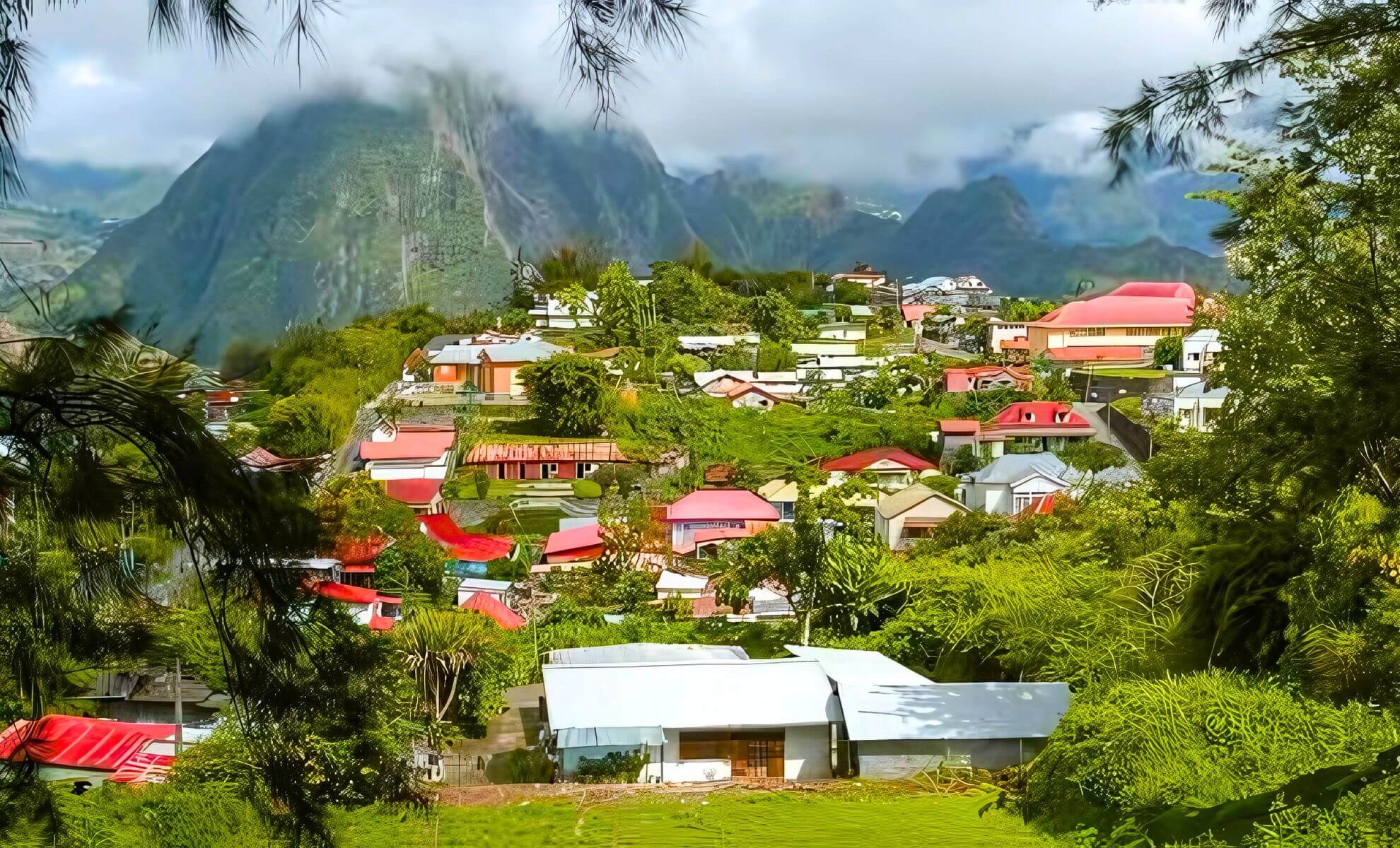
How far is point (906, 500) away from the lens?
1485 cm

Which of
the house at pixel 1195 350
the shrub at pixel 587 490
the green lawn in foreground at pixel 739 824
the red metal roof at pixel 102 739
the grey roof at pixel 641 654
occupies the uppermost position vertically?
the house at pixel 1195 350

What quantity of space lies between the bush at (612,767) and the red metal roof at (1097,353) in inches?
671

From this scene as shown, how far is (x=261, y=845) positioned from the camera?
2.20 metres

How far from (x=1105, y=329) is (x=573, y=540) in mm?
13679

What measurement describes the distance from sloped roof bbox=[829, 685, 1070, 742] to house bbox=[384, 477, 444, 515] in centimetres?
883

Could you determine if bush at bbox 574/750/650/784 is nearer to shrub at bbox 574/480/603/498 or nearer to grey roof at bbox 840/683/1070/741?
grey roof at bbox 840/683/1070/741

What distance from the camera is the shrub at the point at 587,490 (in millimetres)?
16391

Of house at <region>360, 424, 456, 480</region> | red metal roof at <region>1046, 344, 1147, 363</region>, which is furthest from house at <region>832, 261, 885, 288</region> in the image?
house at <region>360, 424, 456, 480</region>

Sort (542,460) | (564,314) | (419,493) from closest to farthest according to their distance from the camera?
(419,493) → (542,460) → (564,314)

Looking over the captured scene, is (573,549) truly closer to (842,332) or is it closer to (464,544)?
(464,544)

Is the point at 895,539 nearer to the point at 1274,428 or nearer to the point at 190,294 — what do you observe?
the point at 1274,428

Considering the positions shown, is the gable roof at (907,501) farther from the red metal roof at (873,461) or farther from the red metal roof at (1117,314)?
the red metal roof at (1117,314)

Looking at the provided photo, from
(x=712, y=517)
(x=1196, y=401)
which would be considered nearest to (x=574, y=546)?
(x=712, y=517)

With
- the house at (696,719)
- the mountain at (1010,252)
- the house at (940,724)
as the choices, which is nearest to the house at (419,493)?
the house at (696,719)
